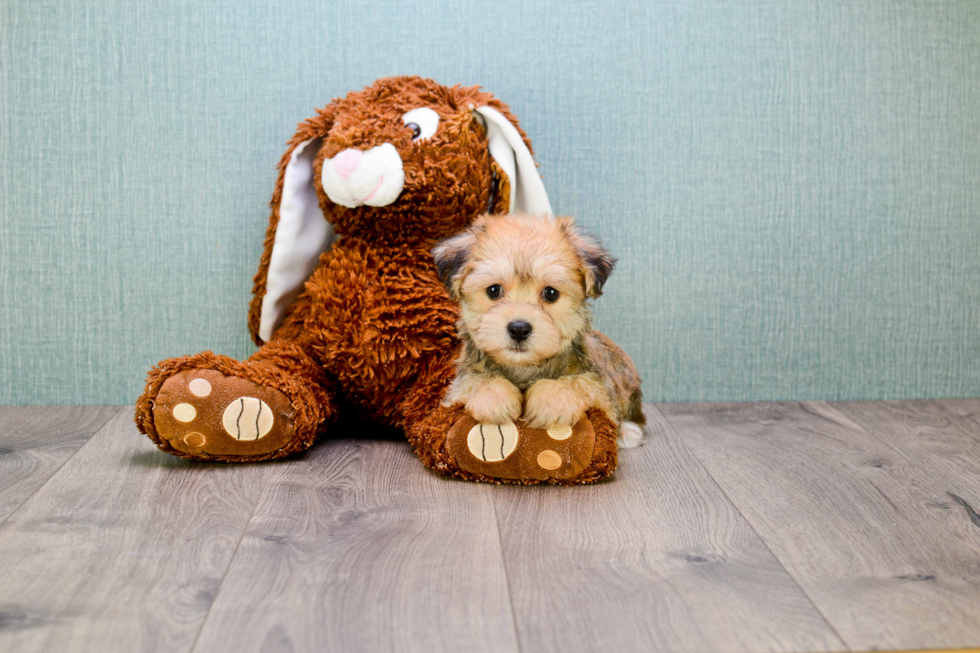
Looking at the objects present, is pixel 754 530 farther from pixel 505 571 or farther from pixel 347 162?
pixel 347 162

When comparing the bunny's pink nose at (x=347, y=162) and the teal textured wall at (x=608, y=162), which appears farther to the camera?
the teal textured wall at (x=608, y=162)

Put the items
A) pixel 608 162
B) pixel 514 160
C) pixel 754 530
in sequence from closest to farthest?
pixel 754 530 < pixel 514 160 < pixel 608 162

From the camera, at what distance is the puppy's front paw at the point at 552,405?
142 cm

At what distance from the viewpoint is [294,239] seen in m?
1.78

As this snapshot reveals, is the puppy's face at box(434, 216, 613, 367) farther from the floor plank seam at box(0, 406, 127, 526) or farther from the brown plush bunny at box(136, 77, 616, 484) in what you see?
the floor plank seam at box(0, 406, 127, 526)

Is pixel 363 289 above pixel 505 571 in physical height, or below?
above

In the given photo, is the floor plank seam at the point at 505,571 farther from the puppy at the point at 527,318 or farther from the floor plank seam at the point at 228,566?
the floor plank seam at the point at 228,566

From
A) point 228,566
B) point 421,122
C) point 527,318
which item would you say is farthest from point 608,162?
point 228,566

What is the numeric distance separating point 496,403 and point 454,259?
262 mm

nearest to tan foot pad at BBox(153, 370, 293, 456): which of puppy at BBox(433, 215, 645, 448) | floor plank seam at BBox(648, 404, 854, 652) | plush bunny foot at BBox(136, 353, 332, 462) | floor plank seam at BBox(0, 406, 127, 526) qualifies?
plush bunny foot at BBox(136, 353, 332, 462)

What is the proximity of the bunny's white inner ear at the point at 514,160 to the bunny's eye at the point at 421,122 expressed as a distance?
0.38 ft

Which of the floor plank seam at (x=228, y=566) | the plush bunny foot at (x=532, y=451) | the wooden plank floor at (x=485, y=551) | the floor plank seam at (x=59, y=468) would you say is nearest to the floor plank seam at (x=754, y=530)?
the wooden plank floor at (x=485, y=551)

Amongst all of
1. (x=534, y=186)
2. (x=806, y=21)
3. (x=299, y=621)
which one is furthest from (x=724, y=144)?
(x=299, y=621)

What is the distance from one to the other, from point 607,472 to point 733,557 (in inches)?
13.1
